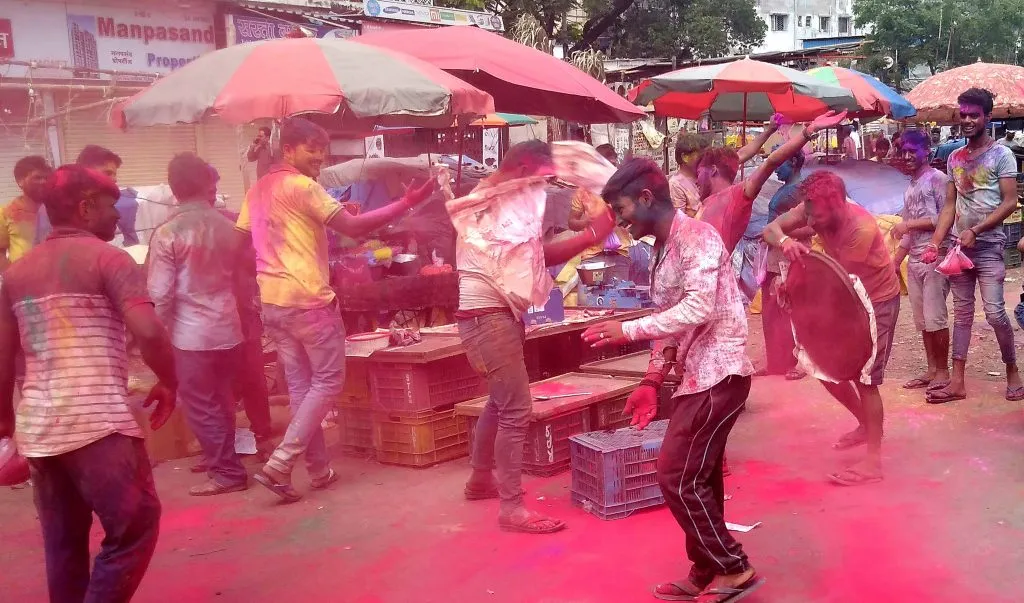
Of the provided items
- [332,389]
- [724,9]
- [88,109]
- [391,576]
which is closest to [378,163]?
[88,109]

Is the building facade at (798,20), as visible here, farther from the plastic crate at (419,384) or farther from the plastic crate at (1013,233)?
the plastic crate at (419,384)

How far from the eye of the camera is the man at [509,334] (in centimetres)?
488

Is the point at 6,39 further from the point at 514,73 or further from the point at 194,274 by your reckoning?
the point at 194,274

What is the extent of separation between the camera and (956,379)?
23.6ft

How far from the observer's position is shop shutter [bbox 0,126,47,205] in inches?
555

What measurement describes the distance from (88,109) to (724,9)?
2633 cm

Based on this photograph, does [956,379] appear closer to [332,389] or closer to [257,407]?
[332,389]

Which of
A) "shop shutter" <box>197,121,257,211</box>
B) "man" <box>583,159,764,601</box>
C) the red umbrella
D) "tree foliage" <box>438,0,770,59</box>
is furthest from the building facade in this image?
"man" <box>583,159,764,601</box>

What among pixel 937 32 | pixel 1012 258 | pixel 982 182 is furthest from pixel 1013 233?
pixel 937 32

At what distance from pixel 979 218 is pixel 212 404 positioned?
556cm

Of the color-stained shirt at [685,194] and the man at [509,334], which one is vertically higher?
the color-stained shirt at [685,194]

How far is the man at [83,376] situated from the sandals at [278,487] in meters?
2.05

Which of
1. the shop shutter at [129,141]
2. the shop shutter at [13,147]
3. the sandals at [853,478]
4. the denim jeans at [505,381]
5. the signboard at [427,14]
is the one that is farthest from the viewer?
the signboard at [427,14]

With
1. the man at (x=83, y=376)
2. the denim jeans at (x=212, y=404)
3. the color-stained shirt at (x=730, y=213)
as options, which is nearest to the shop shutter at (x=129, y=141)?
the denim jeans at (x=212, y=404)
